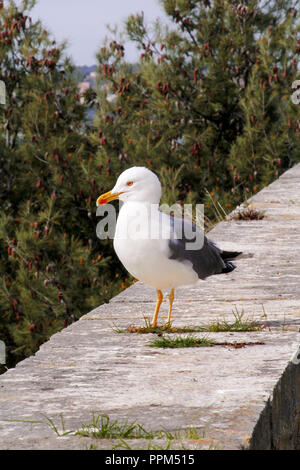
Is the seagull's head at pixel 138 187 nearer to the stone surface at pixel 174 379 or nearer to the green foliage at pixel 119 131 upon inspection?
the stone surface at pixel 174 379

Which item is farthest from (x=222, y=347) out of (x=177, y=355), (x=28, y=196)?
(x=28, y=196)

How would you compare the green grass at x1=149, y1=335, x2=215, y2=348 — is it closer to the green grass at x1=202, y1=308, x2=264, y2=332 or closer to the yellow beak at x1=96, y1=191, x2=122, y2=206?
the green grass at x1=202, y1=308, x2=264, y2=332

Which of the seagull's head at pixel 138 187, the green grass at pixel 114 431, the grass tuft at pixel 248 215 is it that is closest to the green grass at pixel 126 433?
the green grass at pixel 114 431

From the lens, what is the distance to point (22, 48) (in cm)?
1195

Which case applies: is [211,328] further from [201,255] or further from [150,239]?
[150,239]

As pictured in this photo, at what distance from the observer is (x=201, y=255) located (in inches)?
161

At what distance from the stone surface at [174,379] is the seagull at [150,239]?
1.07ft

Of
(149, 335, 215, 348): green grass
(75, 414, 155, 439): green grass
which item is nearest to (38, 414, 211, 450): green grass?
(75, 414, 155, 439): green grass

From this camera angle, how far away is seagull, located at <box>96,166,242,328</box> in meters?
3.78

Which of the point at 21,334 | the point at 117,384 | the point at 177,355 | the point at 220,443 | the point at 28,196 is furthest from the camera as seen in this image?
the point at 28,196

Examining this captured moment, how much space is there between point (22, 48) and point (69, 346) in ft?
28.6

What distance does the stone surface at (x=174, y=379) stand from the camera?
285 centimetres
